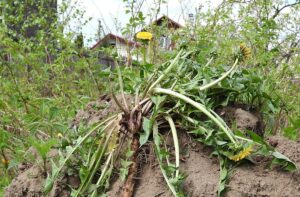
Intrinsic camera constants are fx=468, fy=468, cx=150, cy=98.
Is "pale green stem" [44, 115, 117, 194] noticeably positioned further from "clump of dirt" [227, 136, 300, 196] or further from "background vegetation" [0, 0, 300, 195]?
"clump of dirt" [227, 136, 300, 196]

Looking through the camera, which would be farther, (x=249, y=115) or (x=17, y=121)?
(x=17, y=121)

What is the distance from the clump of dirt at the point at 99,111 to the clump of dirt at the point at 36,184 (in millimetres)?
291

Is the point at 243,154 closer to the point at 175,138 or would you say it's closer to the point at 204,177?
the point at 204,177

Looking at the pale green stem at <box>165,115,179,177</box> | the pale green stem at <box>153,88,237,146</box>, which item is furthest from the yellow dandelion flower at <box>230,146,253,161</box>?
the pale green stem at <box>165,115,179,177</box>

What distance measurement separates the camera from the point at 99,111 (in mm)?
2541

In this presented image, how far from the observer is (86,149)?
2156mm

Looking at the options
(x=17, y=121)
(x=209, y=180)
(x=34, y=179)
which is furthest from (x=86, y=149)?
(x=17, y=121)

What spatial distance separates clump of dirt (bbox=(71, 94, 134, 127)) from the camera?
2.43m

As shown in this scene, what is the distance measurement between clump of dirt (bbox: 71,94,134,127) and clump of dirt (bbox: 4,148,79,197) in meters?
0.29

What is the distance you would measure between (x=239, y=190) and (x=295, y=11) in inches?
241

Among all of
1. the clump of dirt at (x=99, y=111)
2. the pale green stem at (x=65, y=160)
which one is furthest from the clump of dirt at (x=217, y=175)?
the clump of dirt at (x=99, y=111)

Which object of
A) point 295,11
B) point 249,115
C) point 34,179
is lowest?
point 34,179

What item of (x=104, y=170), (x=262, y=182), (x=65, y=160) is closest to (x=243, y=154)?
(x=262, y=182)

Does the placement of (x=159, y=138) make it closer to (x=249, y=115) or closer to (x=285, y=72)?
(x=249, y=115)
